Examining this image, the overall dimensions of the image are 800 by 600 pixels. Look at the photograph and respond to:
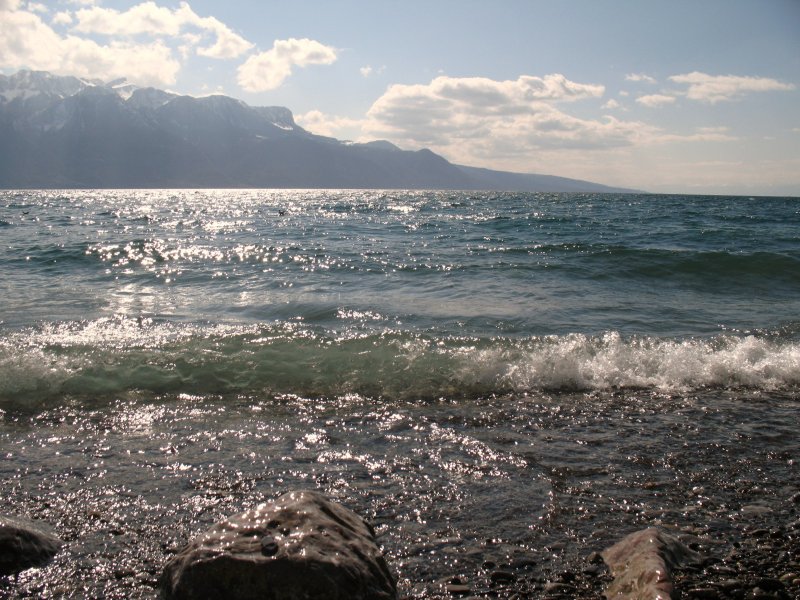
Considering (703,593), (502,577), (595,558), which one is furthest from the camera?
(595,558)

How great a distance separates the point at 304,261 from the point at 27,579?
670 inches

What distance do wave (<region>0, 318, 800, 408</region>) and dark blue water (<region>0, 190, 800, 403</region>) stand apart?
37 millimetres

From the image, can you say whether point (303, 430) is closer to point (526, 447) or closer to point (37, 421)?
point (526, 447)

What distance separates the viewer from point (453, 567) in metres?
3.75

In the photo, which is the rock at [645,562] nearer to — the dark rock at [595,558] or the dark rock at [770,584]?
the dark rock at [595,558]

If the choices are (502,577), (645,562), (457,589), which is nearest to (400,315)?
(502,577)

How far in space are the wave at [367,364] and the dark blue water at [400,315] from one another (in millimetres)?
37

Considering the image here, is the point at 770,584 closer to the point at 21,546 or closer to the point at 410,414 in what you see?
the point at 410,414

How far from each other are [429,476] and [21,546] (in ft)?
10.1

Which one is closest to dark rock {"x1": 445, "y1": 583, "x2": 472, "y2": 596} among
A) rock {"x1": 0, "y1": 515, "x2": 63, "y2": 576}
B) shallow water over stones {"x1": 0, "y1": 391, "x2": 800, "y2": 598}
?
shallow water over stones {"x1": 0, "y1": 391, "x2": 800, "y2": 598}

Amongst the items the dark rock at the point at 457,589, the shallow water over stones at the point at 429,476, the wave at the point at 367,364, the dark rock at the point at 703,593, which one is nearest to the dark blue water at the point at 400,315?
the wave at the point at 367,364

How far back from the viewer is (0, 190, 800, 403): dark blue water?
806 centimetres

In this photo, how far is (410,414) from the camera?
6.67 metres

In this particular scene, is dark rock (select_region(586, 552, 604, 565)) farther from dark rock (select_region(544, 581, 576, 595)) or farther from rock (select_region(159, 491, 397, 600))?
rock (select_region(159, 491, 397, 600))
